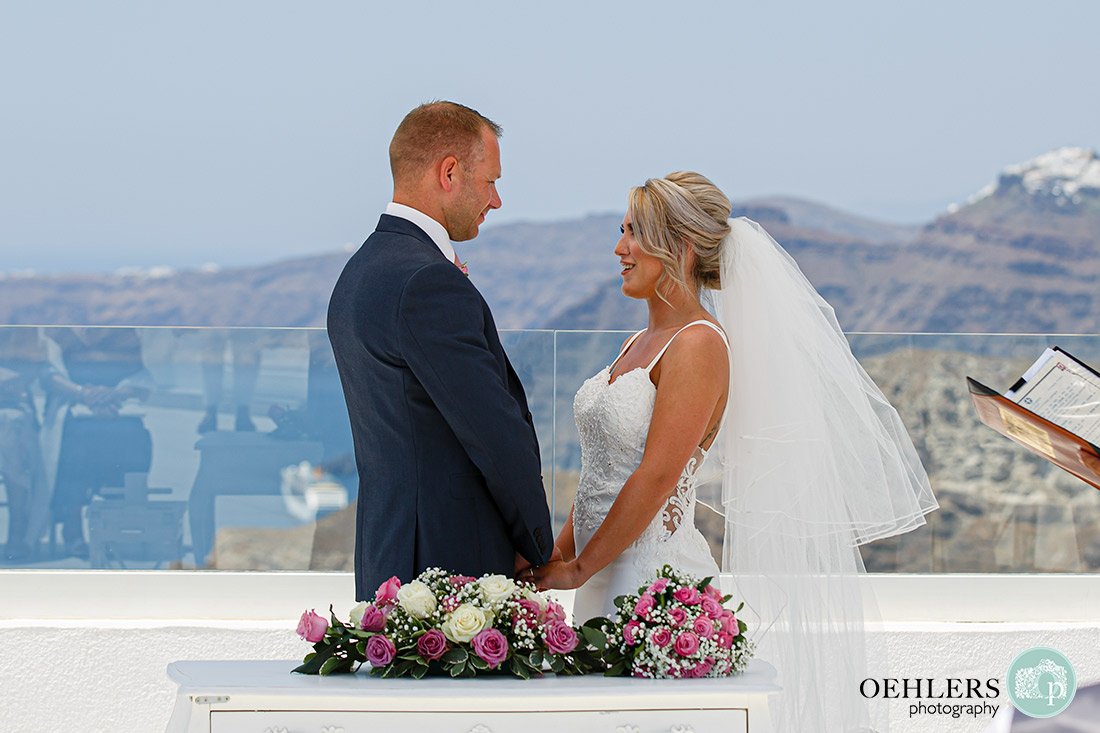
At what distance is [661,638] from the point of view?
162 cm

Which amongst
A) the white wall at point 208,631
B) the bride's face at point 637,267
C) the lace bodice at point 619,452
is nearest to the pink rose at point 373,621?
the lace bodice at point 619,452

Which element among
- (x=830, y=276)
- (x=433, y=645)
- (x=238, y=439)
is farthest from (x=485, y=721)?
(x=830, y=276)

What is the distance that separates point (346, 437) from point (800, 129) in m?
23.6

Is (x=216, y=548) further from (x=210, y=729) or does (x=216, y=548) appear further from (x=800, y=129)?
(x=800, y=129)

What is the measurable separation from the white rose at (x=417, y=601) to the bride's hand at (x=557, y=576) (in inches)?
20.8

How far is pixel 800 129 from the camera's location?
25781 millimetres

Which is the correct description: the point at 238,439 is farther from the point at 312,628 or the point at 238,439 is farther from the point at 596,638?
the point at 596,638

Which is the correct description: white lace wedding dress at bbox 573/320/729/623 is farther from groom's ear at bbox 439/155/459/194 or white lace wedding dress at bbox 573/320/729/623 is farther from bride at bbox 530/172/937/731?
groom's ear at bbox 439/155/459/194

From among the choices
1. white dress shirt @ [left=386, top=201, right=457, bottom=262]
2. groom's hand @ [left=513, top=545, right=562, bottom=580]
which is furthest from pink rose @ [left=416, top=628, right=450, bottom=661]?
white dress shirt @ [left=386, top=201, right=457, bottom=262]

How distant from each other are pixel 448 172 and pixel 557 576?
33.5 inches

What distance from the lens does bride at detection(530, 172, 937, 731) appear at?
2293mm

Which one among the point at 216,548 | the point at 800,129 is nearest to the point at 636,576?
the point at 216,548

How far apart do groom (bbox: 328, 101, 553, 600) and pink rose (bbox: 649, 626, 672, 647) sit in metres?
0.43

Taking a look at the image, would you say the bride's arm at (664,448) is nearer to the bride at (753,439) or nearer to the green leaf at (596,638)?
the bride at (753,439)
